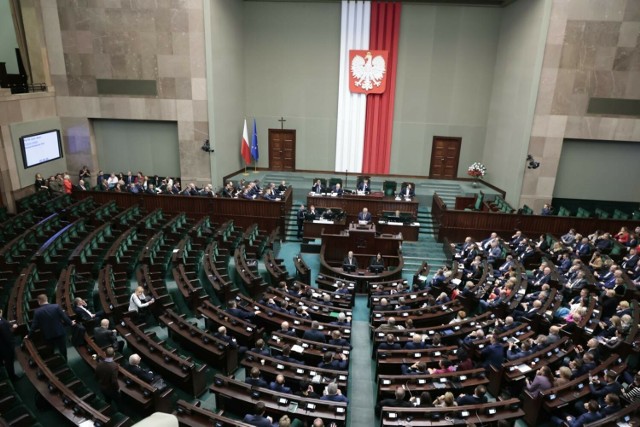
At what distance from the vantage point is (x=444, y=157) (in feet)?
68.6

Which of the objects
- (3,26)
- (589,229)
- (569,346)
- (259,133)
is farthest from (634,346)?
(3,26)

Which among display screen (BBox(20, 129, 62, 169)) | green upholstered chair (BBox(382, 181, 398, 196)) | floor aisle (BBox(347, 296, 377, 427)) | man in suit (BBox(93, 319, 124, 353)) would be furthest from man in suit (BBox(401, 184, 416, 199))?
display screen (BBox(20, 129, 62, 169))

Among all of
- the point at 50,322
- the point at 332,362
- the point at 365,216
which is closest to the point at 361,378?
the point at 332,362

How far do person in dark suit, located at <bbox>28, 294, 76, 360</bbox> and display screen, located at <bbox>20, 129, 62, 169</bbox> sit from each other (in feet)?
35.3

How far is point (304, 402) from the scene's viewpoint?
20.8 feet

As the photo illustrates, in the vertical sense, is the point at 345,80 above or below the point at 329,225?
above

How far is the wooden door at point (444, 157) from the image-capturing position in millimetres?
20750

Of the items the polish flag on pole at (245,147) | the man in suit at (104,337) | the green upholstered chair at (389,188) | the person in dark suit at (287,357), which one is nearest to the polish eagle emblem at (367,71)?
the green upholstered chair at (389,188)

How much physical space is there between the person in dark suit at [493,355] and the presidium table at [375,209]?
751 centimetres

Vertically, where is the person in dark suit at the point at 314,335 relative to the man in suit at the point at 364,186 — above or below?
below

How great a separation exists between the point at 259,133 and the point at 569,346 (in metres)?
16.5

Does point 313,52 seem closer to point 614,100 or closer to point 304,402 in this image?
point 614,100

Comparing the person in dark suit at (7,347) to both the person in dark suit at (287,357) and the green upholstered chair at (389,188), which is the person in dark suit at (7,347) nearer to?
the person in dark suit at (287,357)

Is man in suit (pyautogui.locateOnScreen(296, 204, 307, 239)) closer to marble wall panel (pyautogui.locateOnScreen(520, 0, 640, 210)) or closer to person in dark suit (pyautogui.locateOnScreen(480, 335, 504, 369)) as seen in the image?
person in dark suit (pyautogui.locateOnScreen(480, 335, 504, 369))
